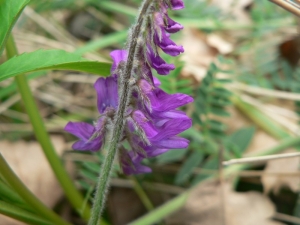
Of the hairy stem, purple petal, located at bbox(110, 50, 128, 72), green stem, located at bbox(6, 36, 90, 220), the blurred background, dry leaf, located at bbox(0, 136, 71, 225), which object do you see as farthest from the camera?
dry leaf, located at bbox(0, 136, 71, 225)

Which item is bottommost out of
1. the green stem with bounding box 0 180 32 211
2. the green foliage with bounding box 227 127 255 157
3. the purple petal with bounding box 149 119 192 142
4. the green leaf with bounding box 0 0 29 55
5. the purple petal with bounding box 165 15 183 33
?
the green foliage with bounding box 227 127 255 157

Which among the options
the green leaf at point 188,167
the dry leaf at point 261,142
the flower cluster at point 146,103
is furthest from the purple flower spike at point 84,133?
the dry leaf at point 261,142

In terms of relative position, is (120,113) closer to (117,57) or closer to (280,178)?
(117,57)

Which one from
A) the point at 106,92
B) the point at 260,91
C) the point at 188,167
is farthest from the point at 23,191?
the point at 260,91

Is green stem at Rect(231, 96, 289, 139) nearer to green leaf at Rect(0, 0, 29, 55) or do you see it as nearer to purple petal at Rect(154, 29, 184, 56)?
purple petal at Rect(154, 29, 184, 56)

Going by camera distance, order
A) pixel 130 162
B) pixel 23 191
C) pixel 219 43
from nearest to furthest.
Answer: pixel 130 162, pixel 23 191, pixel 219 43

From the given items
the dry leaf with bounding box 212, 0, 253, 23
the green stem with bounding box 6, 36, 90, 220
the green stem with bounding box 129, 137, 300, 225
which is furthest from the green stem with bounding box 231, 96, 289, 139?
the green stem with bounding box 6, 36, 90, 220

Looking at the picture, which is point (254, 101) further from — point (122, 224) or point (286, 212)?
point (122, 224)
